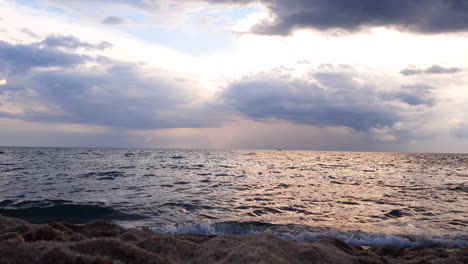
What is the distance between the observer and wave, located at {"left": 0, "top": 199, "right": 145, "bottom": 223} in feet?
40.1

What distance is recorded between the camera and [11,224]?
261 inches

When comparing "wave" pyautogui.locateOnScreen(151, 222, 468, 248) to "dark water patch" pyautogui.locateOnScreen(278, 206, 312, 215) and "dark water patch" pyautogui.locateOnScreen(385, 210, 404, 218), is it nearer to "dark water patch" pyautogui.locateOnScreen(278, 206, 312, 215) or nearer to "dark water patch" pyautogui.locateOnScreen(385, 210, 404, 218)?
"dark water patch" pyautogui.locateOnScreen(278, 206, 312, 215)

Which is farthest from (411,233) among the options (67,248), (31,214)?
(31,214)

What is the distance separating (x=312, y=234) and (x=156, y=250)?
21.8 ft

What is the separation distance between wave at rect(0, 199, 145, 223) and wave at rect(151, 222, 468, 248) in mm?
3058

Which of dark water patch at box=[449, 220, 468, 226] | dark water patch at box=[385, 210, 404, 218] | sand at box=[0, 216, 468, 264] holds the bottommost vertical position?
dark water patch at box=[385, 210, 404, 218]

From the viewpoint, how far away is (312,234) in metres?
10.2

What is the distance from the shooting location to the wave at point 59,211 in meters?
12.2

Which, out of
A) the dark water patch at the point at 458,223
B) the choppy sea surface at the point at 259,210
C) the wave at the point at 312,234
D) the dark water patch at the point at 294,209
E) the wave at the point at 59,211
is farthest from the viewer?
the dark water patch at the point at 294,209

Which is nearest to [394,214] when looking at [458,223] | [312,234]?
[458,223]

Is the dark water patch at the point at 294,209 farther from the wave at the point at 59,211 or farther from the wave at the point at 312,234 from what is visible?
the wave at the point at 59,211

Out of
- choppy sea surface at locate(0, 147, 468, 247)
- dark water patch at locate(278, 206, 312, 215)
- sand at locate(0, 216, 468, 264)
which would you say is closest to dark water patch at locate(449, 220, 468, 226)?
choppy sea surface at locate(0, 147, 468, 247)

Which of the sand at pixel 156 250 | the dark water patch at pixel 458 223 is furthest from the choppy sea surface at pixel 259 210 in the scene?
the sand at pixel 156 250

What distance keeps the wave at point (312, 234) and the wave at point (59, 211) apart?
3.06 m
